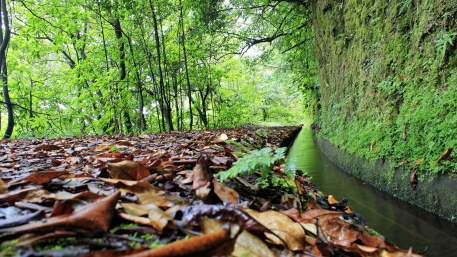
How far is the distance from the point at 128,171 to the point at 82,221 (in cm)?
74

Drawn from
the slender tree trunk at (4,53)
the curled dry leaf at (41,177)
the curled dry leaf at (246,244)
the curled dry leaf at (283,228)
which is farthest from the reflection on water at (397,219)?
the slender tree trunk at (4,53)

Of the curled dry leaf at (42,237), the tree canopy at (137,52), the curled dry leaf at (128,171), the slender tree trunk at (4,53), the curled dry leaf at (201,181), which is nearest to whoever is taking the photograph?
the curled dry leaf at (42,237)

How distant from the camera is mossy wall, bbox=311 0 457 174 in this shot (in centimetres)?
335

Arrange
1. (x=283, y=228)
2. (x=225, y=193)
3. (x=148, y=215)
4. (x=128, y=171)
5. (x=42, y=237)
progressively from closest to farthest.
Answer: (x=42, y=237)
(x=148, y=215)
(x=283, y=228)
(x=225, y=193)
(x=128, y=171)

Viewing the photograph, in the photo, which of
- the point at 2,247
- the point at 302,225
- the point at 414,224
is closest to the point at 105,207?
the point at 2,247

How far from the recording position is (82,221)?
1.04 m

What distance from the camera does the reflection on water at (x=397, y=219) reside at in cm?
267

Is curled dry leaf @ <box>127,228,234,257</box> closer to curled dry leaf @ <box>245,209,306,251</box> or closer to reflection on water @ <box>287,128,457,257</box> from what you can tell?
curled dry leaf @ <box>245,209,306,251</box>

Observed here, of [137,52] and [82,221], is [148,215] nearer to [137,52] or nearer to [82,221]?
[82,221]

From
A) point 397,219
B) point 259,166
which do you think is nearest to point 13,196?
point 259,166

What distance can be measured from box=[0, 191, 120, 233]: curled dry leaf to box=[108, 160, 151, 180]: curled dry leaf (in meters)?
0.60

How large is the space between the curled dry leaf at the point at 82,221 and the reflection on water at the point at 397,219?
1.39 m

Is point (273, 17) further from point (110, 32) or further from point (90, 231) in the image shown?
point (90, 231)

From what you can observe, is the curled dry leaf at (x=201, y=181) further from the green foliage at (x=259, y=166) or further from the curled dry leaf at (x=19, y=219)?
the curled dry leaf at (x=19, y=219)
